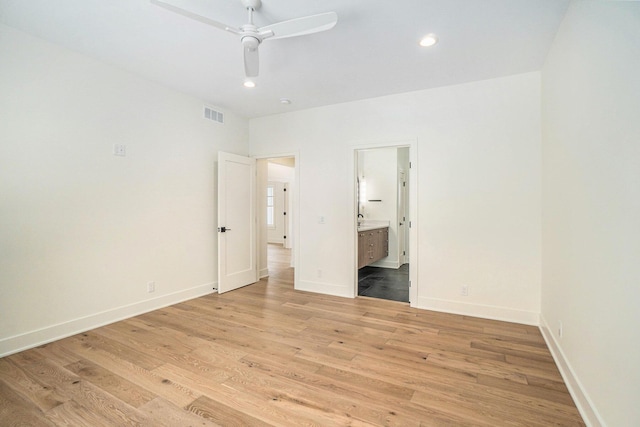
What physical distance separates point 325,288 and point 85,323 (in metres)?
2.87

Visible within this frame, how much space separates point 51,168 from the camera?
2.80 m

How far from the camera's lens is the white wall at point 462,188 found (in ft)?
10.7

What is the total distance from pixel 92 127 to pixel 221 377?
2.83 meters

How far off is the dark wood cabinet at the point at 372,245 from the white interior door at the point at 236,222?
1.83 meters

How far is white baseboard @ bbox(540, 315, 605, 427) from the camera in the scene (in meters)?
1.66

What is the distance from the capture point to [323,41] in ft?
8.82

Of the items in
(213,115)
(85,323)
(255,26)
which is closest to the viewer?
(255,26)

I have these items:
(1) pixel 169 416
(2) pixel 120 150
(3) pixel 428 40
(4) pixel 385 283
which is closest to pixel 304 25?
(3) pixel 428 40

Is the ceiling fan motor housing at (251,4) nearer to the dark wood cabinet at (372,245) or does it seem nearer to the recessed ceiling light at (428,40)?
the recessed ceiling light at (428,40)

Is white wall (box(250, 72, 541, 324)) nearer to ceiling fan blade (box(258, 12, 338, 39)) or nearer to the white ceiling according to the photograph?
the white ceiling

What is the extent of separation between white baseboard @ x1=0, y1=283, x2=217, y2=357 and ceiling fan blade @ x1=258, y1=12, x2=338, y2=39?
129 inches

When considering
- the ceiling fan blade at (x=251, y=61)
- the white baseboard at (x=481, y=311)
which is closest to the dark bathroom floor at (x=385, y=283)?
the white baseboard at (x=481, y=311)

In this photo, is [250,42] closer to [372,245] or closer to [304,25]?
[304,25]

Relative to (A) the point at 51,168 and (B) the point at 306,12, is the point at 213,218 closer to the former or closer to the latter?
(A) the point at 51,168
